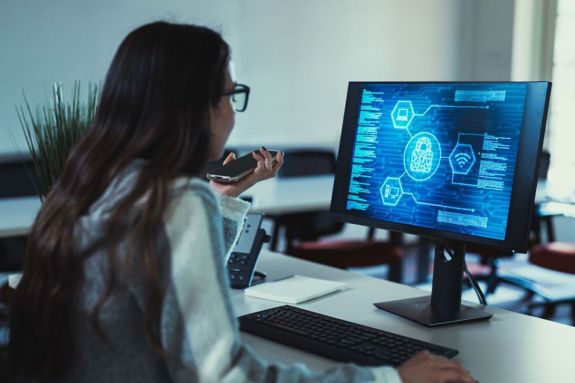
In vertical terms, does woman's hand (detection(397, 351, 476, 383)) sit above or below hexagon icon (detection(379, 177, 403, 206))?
below

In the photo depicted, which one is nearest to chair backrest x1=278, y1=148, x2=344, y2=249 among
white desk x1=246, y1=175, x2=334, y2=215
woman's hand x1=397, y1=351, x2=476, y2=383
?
white desk x1=246, y1=175, x2=334, y2=215

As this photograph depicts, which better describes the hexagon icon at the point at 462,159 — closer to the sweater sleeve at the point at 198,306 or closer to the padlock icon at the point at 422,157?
the padlock icon at the point at 422,157

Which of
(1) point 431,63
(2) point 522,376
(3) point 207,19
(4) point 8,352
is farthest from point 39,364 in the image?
(1) point 431,63

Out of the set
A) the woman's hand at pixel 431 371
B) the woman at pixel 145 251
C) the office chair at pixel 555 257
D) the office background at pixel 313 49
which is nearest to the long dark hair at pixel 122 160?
the woman at pixel 145 251

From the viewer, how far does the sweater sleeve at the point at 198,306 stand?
104 centimetres

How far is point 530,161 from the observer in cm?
149

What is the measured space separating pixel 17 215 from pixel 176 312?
235 centimetres

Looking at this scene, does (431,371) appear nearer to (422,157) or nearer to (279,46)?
(422,157)

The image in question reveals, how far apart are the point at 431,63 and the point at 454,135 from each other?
4.45 metres

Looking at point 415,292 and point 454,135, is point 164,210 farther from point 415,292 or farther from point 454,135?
point 415,292

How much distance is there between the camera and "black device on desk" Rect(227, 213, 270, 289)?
190 cm

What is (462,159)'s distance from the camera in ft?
5.16

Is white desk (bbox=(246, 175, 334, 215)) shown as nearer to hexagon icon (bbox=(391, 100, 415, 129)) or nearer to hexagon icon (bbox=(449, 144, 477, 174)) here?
hexagon icon (bbox=(391, 100, 415, 129))

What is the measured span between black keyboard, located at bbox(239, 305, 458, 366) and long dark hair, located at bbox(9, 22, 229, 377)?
434mm
